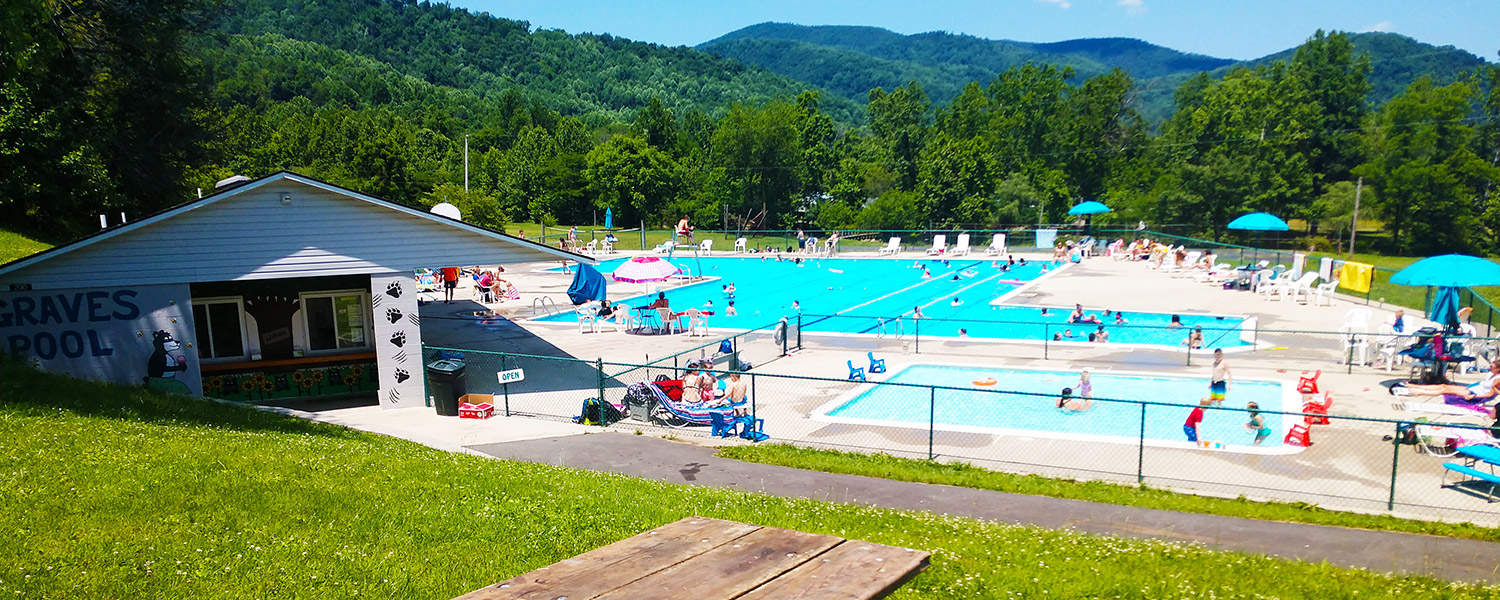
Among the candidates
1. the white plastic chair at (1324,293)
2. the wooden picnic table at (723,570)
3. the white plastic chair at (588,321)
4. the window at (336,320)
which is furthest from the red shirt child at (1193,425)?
the white plastic chair at (1324,293)

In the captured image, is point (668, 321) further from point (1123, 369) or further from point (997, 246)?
point (997, 246)

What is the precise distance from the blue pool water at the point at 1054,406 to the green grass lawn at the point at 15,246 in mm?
18149

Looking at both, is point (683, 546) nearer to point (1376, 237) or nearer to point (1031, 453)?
point (1031, 453)

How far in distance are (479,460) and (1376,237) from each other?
7866 cm

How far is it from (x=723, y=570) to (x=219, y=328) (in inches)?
697

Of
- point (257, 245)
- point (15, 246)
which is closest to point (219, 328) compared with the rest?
point (257, 245)

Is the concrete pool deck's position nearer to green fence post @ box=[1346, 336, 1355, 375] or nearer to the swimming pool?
green fence post @ box=[1346, 336, 1355, 375]

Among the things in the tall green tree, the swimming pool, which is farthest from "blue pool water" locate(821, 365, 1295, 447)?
the tall green tree

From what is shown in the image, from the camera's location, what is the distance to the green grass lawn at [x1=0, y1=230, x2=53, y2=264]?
18.8 meters

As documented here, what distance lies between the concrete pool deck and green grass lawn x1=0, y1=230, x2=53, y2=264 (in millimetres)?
9092

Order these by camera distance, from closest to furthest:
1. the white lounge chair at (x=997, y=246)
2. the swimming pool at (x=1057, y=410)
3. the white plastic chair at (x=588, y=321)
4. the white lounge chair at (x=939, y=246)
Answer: the swimming pool at (x=1057, y=410) → the white plastic chair at (x=588, y=321) → the white lounge chair at (x=997, y=246) → the white lounge chair at (x=939, y=246)

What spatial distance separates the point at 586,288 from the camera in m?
27.7

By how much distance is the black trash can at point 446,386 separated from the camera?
15.4 metres

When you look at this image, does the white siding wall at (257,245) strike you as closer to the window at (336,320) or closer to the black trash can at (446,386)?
the black trash can at (446,386)
